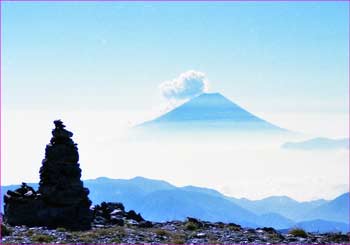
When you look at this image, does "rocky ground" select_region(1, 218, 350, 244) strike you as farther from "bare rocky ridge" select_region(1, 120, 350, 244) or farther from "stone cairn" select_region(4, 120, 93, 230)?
"stone cairn" select_region(4, 120, 93, 230)

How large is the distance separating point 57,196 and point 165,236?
1276cm

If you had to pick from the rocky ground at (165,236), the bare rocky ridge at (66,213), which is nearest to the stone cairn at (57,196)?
the bare rocky ridge at (66,213)

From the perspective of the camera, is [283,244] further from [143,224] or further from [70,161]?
[70,161]

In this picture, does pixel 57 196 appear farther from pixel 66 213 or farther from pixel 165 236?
pixel 165 236

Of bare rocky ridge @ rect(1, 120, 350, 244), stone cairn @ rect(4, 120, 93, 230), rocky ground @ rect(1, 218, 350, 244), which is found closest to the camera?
rocky ground @ rect(1, 218, 350, 244)

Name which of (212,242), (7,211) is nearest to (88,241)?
(212,242)

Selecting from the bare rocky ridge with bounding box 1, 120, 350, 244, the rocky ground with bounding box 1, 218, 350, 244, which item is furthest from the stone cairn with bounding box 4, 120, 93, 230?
the rocky ground with bounding box 1, 218, 350, 244

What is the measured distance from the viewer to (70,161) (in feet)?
174

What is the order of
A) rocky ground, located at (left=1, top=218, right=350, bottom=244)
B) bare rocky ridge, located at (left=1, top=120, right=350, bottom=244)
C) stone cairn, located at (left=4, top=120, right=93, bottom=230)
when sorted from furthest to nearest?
1. stone cairn, located at (left=4, top=120, right=93, bottom=230)
2. bare rocky ridge, located at (left=1, top=120, right=350, bottom=244)
3. rocky ground, located at (left=1, top=218, right=350, bottom=244)

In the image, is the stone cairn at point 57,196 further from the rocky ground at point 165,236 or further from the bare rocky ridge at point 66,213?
the rocky ground at point 165,236

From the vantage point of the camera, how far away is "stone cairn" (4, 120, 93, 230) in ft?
169

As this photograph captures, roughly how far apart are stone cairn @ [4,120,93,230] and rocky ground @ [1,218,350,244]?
2.45 m

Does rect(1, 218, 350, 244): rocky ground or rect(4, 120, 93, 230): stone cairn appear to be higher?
rect(4, 120, 93, 230): stone cairn

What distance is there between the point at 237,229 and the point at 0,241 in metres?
22.4
